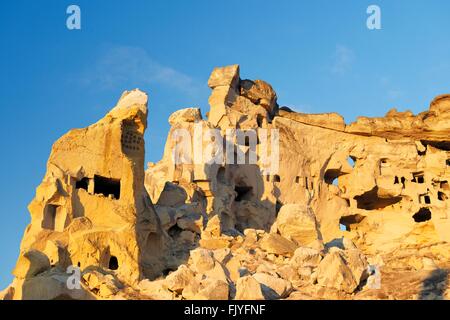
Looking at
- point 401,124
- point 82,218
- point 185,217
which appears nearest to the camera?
point 82,218

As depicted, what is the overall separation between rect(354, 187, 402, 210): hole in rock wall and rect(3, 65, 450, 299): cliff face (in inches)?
2.8

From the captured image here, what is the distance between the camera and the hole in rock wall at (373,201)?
3666 centimetres

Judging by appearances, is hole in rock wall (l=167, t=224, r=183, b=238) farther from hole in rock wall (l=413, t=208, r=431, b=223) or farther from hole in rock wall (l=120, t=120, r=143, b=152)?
hole in rock wall (l=413, t=208, r=431, b=223)

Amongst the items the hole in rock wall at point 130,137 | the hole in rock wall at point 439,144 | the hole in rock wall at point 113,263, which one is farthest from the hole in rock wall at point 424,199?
the hole in rock wall at point 113,263

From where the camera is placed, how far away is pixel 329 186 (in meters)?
36.3

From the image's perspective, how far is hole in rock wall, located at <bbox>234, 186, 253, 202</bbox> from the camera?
3173cm

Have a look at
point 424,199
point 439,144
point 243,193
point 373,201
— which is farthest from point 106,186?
point 439,144

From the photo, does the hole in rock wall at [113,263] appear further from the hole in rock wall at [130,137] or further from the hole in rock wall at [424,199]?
the hole in rock wall at [424,199]

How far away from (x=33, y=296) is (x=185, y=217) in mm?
7303

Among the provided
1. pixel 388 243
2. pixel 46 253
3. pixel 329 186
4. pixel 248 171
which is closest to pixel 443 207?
pixel 388 243

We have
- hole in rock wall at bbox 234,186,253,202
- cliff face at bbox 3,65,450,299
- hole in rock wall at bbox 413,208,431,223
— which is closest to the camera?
cliff face at bbox 3,65,450,299

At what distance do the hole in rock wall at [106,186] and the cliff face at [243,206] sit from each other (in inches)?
3.2

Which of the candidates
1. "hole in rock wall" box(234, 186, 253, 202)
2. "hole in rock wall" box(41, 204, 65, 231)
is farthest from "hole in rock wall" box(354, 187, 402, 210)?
Result: "hole in rock wall" box(41, 204, 65, 231)
